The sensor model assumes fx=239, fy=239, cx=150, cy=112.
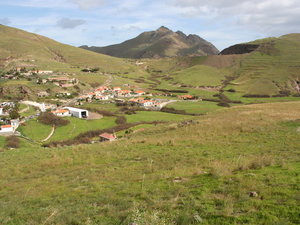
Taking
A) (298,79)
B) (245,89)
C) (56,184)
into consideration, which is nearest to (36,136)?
(56,184)

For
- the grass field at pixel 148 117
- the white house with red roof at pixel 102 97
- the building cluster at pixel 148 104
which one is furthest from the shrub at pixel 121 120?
the white house with red roof at pixel 102 97

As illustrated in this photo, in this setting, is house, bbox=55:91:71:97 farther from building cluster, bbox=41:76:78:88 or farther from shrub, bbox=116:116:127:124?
shrub, bbox=116:116:127:124

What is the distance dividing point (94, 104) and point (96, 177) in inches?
3267

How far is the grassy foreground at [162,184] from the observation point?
7.46m

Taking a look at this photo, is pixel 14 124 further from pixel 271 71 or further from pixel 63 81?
pixel 271 71

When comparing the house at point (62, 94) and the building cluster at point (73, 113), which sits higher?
the house at point (62, 94)

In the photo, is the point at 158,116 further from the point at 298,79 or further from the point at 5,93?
the point at 298,79

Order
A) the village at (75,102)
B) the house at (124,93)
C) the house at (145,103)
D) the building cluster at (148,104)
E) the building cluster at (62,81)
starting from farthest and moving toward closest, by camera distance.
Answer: the house at (124,93) → the building cluster at (62,81) → the house at (145,103) → the building cluster at (148,104) → the village at (75,102)

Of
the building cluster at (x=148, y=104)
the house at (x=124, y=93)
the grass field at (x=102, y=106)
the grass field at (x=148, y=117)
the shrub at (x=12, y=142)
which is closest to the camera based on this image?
the shrub at (x=12, y=142)

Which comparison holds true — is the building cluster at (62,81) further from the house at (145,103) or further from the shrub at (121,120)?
the shrub at (121,120)

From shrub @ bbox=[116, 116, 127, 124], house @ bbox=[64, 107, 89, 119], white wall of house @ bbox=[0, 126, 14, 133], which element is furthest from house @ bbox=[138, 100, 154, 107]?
white wall of house @ bbox=[0, 126, 14, 133]

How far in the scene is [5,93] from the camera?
99875mm

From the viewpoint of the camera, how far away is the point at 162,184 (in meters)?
10.8

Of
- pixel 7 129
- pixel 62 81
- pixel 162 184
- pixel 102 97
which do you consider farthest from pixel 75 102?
pixel 162 184
